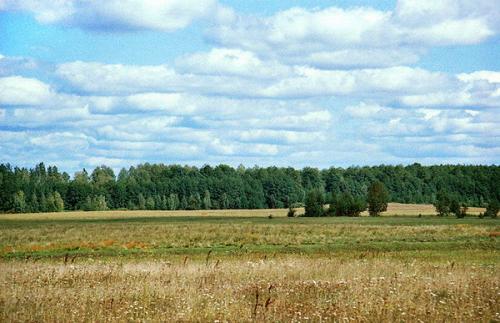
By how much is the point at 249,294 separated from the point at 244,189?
147m

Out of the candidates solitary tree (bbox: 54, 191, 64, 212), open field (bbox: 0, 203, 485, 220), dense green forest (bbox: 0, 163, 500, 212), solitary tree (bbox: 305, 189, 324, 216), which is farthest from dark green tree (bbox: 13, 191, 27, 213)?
solitary tree (bbox: 305, 189, 324, 216)

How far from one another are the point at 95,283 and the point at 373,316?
22.8ft

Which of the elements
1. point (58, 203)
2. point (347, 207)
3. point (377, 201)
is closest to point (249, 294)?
point (347, 207)

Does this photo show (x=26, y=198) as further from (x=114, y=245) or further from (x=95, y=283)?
(x=95, y=283)

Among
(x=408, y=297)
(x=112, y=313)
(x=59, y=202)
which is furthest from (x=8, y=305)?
(x=59, y=202)

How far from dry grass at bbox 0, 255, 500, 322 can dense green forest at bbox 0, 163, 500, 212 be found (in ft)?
447

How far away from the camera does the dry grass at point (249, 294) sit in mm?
12188

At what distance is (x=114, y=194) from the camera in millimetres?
164000

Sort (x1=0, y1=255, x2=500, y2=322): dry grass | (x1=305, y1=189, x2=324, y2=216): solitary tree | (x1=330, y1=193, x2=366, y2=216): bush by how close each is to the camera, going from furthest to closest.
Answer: (x1=330, y1=193, x2=366, y2=216): bush, (x1=305, y1=189, x2=324, y2=216): solitary tree, (x1=0, y1=255, x2=500, y2=322): dry grass

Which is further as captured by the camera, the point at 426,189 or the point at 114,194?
the point at 426,189

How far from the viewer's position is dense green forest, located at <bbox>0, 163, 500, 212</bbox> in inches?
6088

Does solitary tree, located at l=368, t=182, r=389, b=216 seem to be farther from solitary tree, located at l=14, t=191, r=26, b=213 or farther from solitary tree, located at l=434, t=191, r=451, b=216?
solitary tree, located at l=14, t=191, r=26, b=213

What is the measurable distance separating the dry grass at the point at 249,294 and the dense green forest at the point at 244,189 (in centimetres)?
13616

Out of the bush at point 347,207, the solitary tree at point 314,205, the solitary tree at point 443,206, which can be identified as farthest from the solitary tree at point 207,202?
the solitary tree at point 443,206
